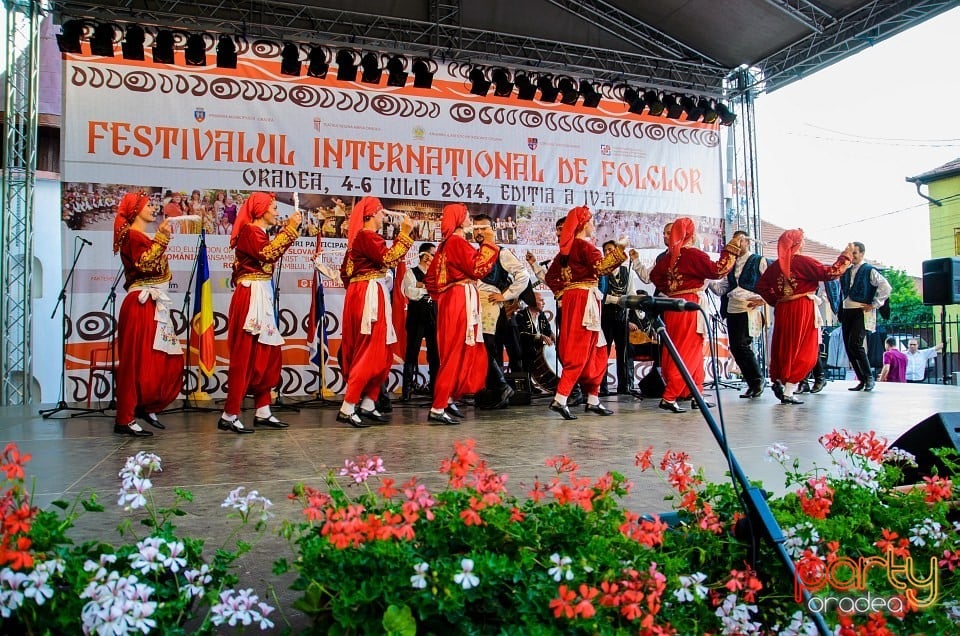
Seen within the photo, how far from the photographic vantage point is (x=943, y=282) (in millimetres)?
6066

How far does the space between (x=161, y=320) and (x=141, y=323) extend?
125mm

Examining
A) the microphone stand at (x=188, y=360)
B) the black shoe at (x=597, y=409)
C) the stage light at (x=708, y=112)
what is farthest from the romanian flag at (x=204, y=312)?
the stage light at (x=708, y=112)

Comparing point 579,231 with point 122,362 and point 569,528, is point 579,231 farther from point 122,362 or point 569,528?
point 569,528

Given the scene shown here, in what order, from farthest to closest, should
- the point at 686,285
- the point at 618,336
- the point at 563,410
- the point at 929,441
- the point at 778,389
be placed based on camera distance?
the point at 618,336 < the point at 778,389 < the point at 686,285 < the point at 563,410 < the point at 929,441

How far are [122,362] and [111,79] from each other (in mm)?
3683

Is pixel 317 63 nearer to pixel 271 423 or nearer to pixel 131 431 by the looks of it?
pixel 271 423

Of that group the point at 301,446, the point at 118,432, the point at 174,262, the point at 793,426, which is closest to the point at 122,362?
the point at 118,432

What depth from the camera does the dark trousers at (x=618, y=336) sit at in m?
7.86

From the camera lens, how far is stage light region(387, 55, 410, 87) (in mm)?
7617

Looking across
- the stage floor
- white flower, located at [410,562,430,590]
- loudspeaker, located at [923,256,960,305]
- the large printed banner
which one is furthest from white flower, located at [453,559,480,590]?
loudspeaker, located at [923,256,960,305]

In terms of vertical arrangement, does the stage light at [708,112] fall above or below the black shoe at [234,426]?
above

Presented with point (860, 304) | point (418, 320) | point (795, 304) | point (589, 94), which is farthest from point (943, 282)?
point (418, 320)

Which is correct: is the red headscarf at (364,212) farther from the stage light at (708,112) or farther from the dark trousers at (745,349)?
the stage light at (708,112)

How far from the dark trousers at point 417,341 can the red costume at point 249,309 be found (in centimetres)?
230
